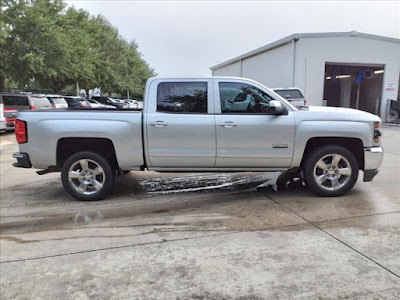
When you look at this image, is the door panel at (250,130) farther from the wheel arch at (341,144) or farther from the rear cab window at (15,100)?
the rear cab window at (15,100)

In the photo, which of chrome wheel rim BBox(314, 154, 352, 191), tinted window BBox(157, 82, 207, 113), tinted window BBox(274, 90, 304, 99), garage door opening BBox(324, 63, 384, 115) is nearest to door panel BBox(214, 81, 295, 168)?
tinted window BBox(157, 82, 207, 113)

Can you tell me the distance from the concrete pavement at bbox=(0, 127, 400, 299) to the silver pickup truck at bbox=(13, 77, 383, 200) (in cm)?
50

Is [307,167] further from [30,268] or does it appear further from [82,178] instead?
[30,268]

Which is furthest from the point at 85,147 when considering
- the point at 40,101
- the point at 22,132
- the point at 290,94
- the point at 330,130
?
the point at 40,101

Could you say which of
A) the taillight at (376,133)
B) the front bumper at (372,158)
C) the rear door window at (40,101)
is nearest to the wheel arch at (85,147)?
the front bumper at (372,158)

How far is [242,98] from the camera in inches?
227

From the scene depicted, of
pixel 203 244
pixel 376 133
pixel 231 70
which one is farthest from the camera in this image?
pixel 231 70

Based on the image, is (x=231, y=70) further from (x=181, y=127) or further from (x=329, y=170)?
(x=181, y=127)

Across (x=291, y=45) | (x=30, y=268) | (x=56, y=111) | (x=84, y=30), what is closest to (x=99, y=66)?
(x=84, y=30)

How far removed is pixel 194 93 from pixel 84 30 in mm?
27323

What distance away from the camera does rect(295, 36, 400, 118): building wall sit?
20.9m

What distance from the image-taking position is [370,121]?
572 cm

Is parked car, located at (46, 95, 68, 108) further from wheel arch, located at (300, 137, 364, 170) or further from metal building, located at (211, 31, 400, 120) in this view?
wheel arch, located at (300, 137, 364, 170)

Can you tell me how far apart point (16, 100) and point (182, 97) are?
1316 cm
